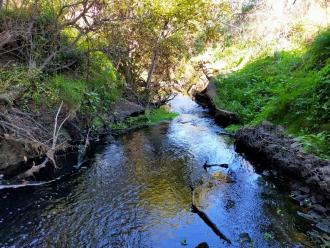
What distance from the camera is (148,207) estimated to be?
718 cm

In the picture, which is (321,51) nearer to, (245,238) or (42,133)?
(245,238)

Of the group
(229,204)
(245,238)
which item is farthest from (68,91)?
(245,238)

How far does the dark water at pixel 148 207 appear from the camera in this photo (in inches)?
238

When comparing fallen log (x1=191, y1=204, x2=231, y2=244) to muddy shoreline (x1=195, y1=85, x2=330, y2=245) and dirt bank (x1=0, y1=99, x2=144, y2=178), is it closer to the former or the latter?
muddy shoreline (x1=195, y1=85, x2=330, y2=245)

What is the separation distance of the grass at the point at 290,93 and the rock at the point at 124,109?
167 inches

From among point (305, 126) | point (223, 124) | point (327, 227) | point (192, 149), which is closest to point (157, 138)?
Answer: point (192, 149)

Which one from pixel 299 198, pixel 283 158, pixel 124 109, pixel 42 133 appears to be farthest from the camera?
pixel 124 109

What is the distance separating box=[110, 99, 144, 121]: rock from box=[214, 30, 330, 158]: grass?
4.25 meters

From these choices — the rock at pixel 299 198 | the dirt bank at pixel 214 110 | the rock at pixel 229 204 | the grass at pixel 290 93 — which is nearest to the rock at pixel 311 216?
the rock at pixel 299 198

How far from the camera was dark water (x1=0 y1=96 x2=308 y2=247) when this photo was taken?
605cm

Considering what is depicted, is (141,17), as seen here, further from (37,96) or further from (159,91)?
(37,96)

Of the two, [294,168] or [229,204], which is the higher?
[294,168]

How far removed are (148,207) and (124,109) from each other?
918cm

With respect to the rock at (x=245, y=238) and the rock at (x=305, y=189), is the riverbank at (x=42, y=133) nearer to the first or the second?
the rock at (x=245, y=238)
